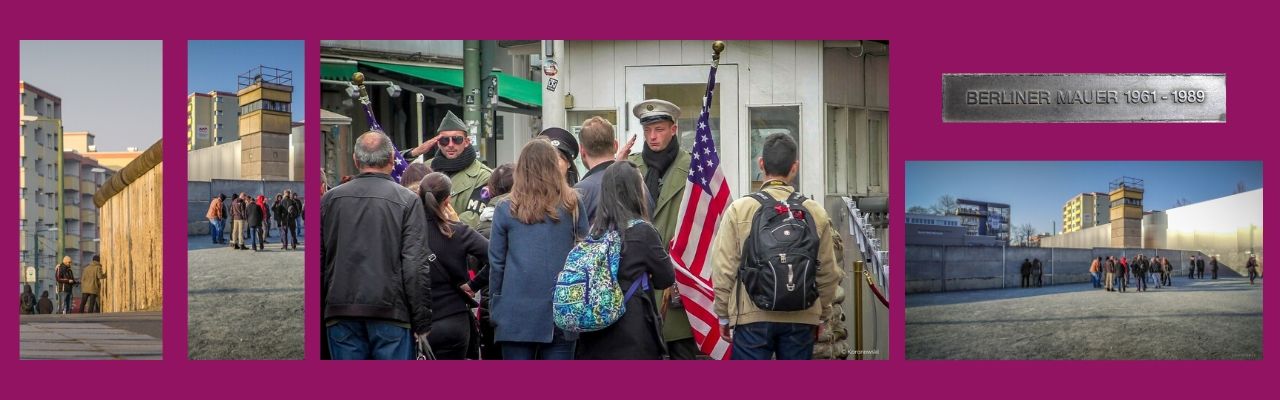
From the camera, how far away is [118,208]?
392 inches

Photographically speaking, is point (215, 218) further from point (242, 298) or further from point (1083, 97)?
point (1083, 97)

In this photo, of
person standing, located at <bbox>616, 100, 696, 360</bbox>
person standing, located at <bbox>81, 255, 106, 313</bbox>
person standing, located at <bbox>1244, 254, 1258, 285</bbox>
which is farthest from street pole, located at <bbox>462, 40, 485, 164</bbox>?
person standing, located at <bbox>1244, 254, 1258, 285</bbox>

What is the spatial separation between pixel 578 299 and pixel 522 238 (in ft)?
1.73

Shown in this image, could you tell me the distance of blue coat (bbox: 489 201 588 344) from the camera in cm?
855

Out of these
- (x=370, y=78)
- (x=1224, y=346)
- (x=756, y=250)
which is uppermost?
(x=370, y=78)

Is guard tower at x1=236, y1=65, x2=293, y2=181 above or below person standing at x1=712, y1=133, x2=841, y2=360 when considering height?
above

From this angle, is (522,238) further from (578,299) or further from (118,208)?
(118,208)

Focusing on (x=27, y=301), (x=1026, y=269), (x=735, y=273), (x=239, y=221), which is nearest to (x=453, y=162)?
(x=239, y=221)

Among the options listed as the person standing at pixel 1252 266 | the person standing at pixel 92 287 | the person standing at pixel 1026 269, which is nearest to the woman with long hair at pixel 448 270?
the person standing at pixel 92 287

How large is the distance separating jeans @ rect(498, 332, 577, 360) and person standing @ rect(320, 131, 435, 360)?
0.49 meters

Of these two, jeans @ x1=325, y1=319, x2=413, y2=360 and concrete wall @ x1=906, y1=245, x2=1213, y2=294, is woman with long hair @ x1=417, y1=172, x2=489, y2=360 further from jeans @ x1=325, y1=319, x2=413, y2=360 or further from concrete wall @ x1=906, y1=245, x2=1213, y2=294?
concrete wall @ x1=906, y1=245, x2=1213, y2=294

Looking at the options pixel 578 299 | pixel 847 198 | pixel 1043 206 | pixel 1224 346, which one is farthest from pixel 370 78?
pixel 1224 346

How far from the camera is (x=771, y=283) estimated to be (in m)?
8.48

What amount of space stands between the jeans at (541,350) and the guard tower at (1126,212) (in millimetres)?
3678
